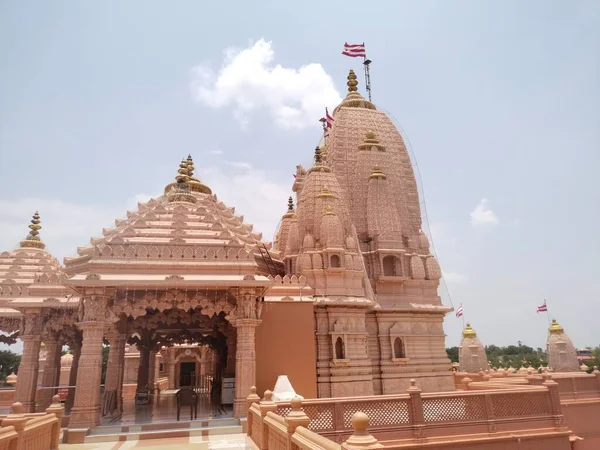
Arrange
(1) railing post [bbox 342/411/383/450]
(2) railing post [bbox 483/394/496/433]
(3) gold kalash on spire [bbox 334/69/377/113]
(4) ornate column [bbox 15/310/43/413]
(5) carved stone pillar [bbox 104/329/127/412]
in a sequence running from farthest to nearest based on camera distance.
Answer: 1. (3) gold kalash on spire [bbox 334/69/377/113]
2. (5) carved stone pillar [bbox 104/329/127/412]
3. (4) ornate column [bbox 15/310/43/413]
4. (2) railing post [bbox 483/394/496/433]
5. (1) railing post [bbox 342/411/383/450]

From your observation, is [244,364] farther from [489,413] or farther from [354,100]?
[354,100]

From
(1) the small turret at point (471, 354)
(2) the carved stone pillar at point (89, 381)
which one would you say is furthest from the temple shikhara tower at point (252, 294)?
(1) the small turret at point (471, 354)

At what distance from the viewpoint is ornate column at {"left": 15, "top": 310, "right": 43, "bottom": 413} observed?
15.0m

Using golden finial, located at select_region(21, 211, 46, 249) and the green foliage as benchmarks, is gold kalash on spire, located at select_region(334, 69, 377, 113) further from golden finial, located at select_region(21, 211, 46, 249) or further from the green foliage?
the green foliage

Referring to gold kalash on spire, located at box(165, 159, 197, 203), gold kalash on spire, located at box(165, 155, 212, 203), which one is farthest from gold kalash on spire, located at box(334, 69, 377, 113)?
gold kalash on spire, located at box(165, 159, 197, 203)

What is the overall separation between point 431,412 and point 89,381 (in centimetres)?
1011

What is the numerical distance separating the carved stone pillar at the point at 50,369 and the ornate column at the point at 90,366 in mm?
6755

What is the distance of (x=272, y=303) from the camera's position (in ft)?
55.1

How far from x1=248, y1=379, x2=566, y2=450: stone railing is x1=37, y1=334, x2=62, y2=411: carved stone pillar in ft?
38.4

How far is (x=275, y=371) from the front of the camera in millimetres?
16203

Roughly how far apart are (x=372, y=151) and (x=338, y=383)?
51.9ft

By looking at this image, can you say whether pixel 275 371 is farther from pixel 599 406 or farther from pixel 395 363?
pixel 599 406

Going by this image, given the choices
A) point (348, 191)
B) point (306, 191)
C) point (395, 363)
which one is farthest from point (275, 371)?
point (348, 191)

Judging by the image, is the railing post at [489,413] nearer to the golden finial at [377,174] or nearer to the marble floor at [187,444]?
the marble floor at [187,444]
